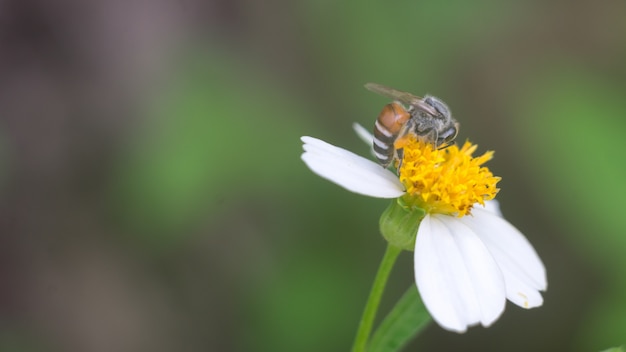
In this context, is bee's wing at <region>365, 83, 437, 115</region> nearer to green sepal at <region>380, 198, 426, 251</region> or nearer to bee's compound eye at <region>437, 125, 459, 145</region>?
→ bee's compound eye at <region>437, 125, 459, 145</region>

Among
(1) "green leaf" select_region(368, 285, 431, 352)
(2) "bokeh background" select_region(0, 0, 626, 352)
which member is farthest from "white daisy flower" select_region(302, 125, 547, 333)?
(2) "bokeh background" select_region(0, 0, 626, 352)

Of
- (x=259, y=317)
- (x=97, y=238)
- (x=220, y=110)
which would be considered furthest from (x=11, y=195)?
(x=259, y=317)

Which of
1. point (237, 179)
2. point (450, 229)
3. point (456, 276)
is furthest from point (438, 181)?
point (237, 179)

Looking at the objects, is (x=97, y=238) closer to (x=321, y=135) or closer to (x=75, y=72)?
(x=75, y=72)

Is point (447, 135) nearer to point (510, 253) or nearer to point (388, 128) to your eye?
point (388, 128)

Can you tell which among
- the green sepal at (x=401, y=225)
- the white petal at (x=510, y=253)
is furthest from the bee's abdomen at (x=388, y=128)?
the white petal at (x=510, y=253)
